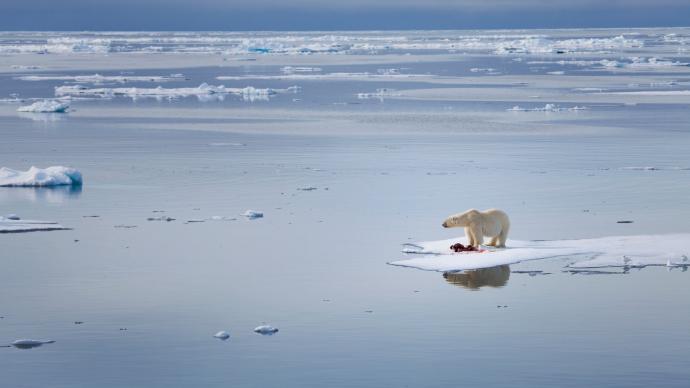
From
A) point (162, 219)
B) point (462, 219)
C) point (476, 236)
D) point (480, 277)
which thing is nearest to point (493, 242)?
point (476, 236)

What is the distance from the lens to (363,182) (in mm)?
16984

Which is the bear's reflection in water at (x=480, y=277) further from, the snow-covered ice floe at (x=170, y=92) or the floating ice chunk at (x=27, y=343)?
the snow-covered ice floe at (x=170, y=92)

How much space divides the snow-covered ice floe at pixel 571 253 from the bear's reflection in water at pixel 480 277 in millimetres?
114

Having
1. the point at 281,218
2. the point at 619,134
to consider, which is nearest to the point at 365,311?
the point at 281,218

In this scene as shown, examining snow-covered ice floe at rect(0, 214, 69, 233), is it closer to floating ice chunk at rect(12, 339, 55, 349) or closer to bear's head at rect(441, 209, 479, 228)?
bear's head at rect(441, 209, 479, 228)

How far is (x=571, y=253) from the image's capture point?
36.8 feet

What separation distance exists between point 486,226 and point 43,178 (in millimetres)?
7257

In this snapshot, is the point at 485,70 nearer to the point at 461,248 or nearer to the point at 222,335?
the point at 461,248

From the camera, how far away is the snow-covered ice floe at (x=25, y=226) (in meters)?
13.1

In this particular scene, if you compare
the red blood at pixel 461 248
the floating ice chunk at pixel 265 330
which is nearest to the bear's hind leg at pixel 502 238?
the red blood at pixel 461 248

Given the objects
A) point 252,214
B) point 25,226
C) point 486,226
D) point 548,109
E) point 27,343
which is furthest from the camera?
point 548,109

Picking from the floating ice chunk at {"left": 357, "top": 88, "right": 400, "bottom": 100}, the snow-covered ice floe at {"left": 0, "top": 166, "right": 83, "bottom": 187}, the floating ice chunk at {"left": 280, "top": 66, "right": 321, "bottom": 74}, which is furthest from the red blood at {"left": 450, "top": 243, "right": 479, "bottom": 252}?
the floating ice chunk at {"left": 280, "top": 66, "right": 321, "bottom": 74}

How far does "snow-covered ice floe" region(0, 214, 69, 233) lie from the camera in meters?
13.1

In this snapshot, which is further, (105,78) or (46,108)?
(105,78)
